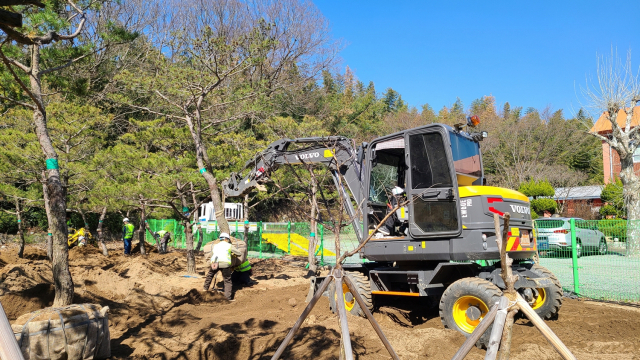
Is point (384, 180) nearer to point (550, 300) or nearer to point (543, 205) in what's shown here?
point (550, 300)

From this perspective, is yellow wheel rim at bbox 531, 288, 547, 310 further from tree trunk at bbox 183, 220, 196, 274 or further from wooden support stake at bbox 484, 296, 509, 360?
tree trunk at bbox 183, 220, 196, 274

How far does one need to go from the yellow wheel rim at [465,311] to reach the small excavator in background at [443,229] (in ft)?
0.04

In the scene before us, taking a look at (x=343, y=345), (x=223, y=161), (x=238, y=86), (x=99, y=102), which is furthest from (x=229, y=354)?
(x=99, y=102)

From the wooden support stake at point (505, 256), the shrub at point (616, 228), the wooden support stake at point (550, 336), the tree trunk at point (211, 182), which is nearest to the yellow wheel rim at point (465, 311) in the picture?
the wooden support stake at point (550, 336)

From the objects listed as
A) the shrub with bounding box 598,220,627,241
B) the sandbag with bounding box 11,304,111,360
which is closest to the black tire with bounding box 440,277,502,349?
the shrub with bounding box 598,220,627,241

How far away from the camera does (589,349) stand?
18.3 ft

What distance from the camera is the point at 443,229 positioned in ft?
21.7

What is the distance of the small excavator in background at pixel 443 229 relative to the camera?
20.5 ft

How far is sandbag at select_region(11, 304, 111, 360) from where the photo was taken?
4.59 metres

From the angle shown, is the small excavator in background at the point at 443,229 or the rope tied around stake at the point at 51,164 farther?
the rope tied around stake at the point at 51,164

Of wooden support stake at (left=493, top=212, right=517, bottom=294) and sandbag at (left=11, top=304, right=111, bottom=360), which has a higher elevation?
wooden support stake at (left=493, top=212, right=517, bottom=294)

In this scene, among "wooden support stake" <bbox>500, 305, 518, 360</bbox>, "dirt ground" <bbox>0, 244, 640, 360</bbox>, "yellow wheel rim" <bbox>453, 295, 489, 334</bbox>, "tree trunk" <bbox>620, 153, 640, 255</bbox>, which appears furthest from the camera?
"tree trunk" <bbox>620, 153, 640, 255</bbox>

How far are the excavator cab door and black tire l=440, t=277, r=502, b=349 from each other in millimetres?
734

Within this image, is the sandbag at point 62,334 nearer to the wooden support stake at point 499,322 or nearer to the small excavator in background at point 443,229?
the small excavator in background at point 443,229
